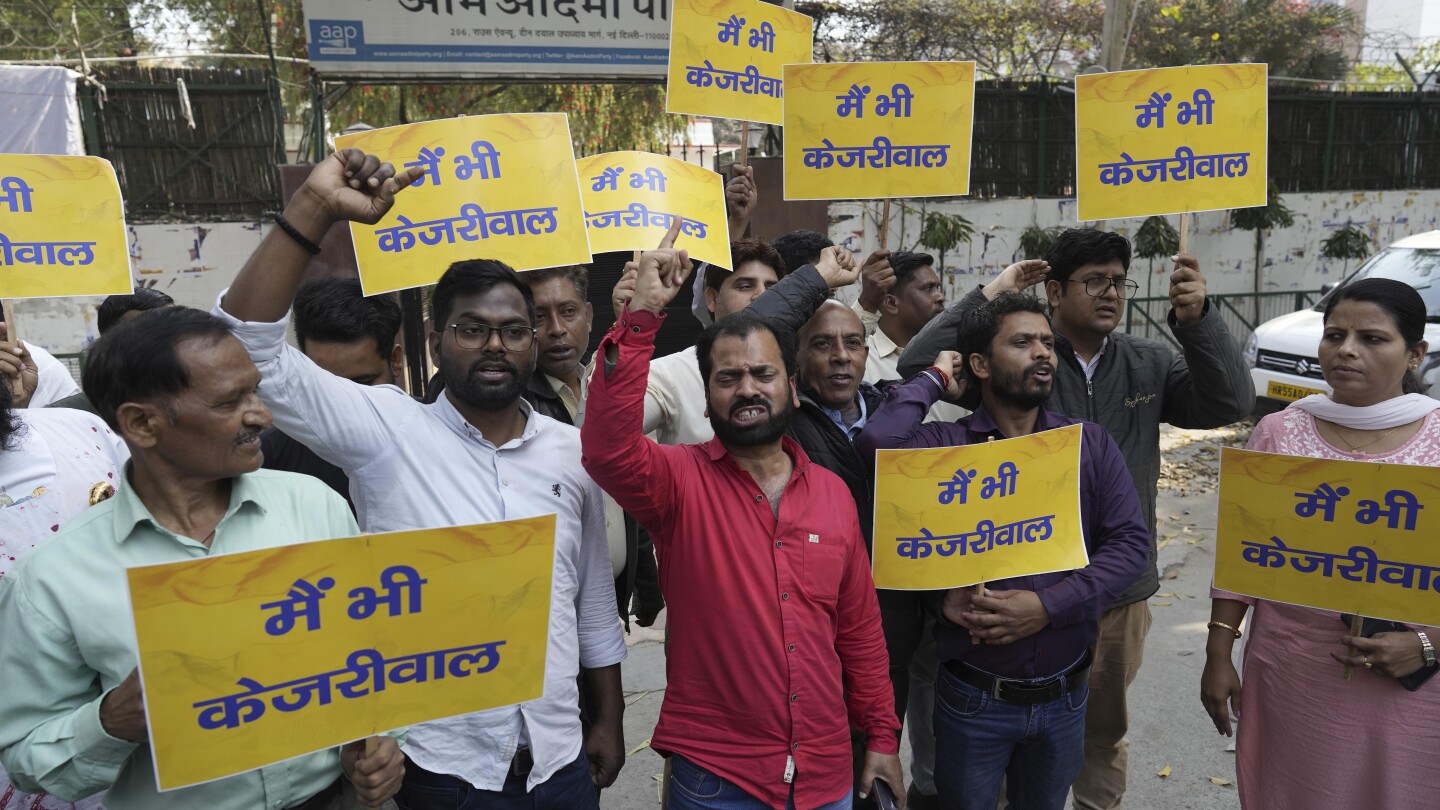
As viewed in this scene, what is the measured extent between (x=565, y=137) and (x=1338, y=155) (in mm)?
14379

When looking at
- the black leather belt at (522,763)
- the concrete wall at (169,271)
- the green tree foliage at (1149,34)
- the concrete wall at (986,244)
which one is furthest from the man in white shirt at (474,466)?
the green tree foliage at (1149,34)

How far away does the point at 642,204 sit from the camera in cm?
358

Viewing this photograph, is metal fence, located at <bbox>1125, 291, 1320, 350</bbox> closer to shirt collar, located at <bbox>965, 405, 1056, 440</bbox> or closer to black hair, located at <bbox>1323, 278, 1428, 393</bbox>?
black hair, located at <bbox>1323, 278, 1428, 393</bbox>

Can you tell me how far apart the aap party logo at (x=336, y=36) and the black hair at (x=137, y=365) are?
6.96 m

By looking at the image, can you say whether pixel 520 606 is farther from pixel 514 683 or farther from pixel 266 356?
pixel 266 356

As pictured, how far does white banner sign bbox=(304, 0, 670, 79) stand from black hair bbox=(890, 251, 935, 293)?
5048 mm

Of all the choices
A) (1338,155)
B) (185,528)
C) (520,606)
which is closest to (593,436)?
(520,606)

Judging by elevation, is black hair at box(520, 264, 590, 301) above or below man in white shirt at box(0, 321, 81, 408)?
above

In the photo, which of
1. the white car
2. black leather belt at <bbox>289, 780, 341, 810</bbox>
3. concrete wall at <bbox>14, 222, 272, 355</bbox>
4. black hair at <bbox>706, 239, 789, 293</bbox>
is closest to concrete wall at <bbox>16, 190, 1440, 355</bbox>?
concrete wall at <bbox>14, 222, 272, 355</bbox>

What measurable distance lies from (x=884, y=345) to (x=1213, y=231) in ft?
36.3

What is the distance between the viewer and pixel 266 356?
1.95 meters

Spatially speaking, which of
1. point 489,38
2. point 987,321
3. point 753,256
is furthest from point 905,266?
point 489,38

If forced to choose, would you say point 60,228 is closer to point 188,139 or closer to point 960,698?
point 960,698

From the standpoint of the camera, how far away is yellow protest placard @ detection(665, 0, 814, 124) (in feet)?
13.2
